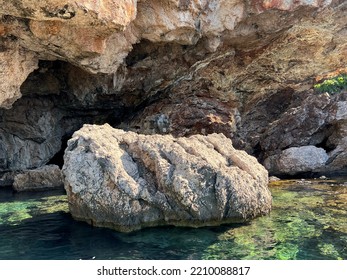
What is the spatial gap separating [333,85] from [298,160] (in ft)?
28.4

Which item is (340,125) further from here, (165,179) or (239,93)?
(165,179)

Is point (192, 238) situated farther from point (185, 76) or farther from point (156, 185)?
point (185, 76)

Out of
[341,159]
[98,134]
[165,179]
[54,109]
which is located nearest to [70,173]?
[98,134]

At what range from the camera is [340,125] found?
2547 centimetres

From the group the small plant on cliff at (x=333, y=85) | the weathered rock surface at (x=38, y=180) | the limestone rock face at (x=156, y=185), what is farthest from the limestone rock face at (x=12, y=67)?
the small plant on cliff at (x=333, y=85)

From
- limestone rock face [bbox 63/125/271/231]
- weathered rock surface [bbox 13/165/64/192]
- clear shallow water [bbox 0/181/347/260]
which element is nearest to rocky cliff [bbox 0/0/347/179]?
weathered rock surface [bbox 13/165/64/192]

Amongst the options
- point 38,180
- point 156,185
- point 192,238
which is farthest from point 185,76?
point 192,238

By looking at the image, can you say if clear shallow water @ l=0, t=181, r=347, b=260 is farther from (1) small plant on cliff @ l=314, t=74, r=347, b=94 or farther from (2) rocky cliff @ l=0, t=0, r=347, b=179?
(1) small plant on cliff @ l=314, t=74, r=347, b=94

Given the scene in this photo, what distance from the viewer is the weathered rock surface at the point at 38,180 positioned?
21.1m

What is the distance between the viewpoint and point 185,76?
23.0m

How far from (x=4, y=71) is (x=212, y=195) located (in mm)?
10011

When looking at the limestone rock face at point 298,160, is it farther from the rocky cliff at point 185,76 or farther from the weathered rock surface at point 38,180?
the weathered rock surface at point 38,180

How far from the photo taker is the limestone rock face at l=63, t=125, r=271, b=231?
38.1ft

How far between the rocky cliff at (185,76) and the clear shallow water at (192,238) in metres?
6.98
